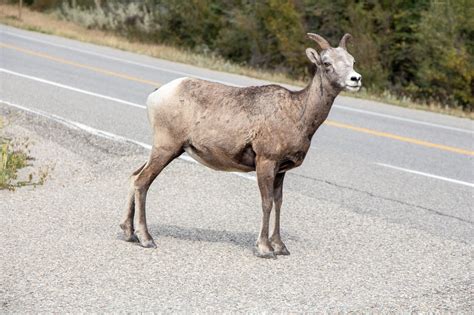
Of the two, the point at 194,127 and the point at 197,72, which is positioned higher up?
the point at 194,127

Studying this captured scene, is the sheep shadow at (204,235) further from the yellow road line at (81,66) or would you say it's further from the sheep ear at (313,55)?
the yellow road line at (81,66)

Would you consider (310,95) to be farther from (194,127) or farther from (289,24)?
(289,24)

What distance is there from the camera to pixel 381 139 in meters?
13.1

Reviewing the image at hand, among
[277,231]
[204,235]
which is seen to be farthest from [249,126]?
[204,235]

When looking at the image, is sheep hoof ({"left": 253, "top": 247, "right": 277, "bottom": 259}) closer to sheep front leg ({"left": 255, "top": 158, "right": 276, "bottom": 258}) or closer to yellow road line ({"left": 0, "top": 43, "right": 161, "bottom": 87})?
sheep front leg ({"left": 255, "top": 158, "right": 276, "bottom": 258})

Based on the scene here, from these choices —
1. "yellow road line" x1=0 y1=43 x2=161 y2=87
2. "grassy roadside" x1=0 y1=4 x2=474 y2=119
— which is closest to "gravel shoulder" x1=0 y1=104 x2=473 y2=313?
"yellow road line" x1=0 y1=43 x2=161 y2=87

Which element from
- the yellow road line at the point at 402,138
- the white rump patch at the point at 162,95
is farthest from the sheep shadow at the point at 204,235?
the yellow road line at the point at 402,138

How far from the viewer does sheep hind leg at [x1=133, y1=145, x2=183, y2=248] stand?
652 centimetres

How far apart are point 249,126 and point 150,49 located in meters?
20.4

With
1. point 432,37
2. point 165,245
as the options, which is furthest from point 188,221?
point 432,37

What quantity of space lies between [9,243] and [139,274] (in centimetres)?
114

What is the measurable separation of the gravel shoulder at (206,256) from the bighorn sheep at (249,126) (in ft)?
1.21

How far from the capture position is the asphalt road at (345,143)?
8.29 metres

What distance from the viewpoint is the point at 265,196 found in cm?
636
